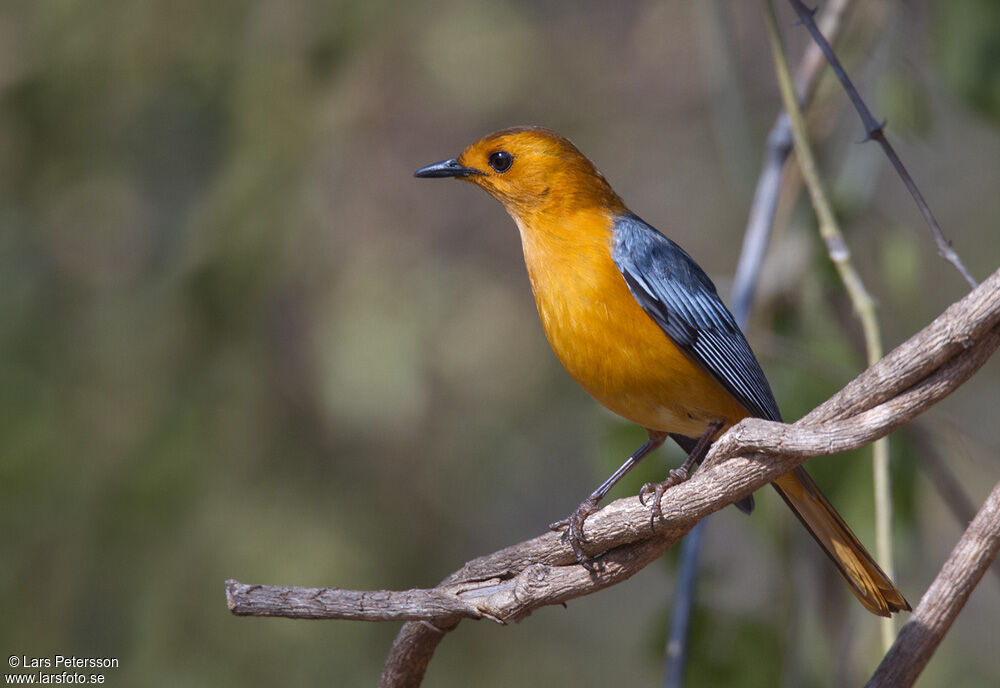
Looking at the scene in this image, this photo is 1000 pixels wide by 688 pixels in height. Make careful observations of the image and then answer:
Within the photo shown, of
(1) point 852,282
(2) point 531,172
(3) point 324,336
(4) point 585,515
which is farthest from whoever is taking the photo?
(3) point 324,336

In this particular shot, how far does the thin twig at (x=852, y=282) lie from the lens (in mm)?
2992

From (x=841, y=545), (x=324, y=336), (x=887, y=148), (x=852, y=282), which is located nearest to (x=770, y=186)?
(x=852, y=282)

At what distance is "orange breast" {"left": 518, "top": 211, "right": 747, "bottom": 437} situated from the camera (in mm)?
3064

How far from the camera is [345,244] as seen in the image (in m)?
5.37

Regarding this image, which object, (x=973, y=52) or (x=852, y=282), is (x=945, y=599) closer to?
(x=852, y=282)

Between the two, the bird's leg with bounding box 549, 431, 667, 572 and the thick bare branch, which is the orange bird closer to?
the bird's leg with bounding box 549, 431, 667, 572

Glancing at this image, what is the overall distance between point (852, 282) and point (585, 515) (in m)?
1.25

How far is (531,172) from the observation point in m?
3.47

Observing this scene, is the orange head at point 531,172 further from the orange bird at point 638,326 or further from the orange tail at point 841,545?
the orange tail at point 841,545

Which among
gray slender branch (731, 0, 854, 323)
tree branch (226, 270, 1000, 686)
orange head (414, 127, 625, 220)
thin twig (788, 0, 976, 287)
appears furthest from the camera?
gray slender branch (731, 0, 854, 323)

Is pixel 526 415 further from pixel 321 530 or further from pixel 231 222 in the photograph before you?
pixel 231 222

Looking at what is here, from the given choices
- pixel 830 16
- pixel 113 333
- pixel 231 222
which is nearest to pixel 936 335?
pixel 830 16

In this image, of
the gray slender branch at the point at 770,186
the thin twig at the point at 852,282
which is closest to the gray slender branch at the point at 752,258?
the gray slender branch at the point at 770,186

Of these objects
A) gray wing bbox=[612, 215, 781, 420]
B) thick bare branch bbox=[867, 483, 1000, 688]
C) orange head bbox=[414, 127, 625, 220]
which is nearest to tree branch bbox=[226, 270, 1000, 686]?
thick bare branch bbox=[867, 483, 1000, 688]
